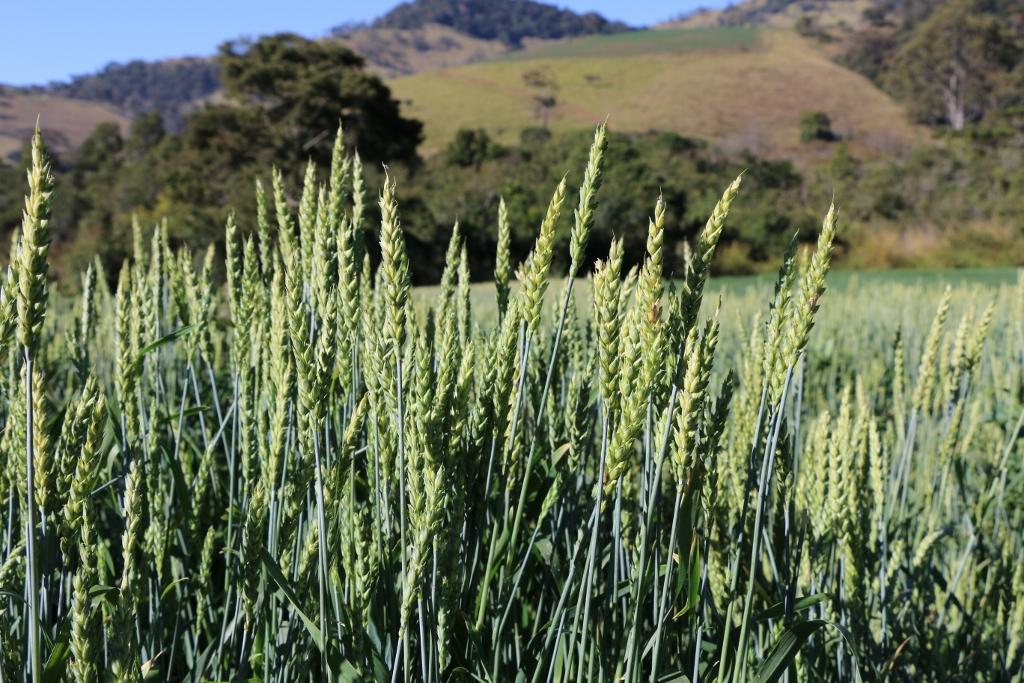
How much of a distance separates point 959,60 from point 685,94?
19555mm

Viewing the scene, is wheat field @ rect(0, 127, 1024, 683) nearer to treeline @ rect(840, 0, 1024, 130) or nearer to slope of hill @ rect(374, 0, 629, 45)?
treeline @ rect(840, 0, 1024, 130)

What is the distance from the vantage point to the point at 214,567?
2.06 meters

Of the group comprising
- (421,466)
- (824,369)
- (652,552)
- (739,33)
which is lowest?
(824,369)

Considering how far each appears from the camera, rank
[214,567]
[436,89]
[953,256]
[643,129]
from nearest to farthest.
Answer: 1. [214,567]
2. [953,256]
3. [643,129]
4. [436,89]

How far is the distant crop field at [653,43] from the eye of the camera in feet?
263

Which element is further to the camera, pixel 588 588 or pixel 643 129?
pixel 643 129

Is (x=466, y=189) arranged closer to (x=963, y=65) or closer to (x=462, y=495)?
(x=462, y=495)

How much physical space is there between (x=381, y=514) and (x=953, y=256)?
72.5 feet

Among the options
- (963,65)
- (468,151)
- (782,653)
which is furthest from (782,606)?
(963,65)

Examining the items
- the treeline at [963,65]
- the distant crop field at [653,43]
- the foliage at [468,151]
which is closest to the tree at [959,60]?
the treeline at [963,65]

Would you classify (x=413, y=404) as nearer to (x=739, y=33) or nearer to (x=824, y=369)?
(x=824, y=369)

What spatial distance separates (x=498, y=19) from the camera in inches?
5738

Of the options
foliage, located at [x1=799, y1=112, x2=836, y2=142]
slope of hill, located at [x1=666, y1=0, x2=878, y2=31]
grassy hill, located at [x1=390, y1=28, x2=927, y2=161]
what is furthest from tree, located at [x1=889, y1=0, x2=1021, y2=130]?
slope of hill, located at [x1=666, y1=0, x2=878, y2=31]

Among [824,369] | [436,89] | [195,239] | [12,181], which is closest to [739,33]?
[436,89]
